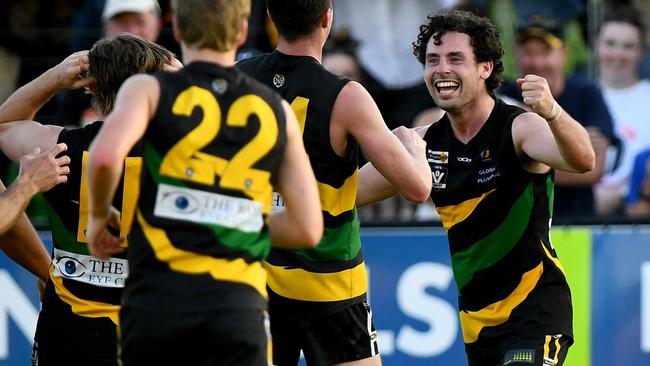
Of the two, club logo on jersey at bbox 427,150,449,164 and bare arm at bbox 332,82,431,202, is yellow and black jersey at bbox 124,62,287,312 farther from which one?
club logo on jersey at bbox 427,150,449,164

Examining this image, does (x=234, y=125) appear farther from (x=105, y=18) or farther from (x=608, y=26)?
(x=608, y=26)

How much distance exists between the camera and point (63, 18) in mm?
9898

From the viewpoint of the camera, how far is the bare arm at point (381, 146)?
4828 mm

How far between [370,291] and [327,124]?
3.08 m

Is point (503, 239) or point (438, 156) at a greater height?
point (438, 156)

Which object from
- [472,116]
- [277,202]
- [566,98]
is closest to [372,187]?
[472,116]

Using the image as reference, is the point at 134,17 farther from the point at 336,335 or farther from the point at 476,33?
the point at 336,335

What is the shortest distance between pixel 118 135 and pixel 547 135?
2.40 m

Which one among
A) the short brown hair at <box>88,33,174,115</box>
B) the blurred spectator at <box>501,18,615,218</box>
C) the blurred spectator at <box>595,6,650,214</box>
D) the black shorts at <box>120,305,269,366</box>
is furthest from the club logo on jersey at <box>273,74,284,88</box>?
the blurred spectator at <box>595,6,650,214</box>

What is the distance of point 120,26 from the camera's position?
8.71m

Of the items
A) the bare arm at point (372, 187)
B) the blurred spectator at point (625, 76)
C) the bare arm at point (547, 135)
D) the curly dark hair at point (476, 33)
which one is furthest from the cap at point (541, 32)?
the bare arm at point (547, 135)

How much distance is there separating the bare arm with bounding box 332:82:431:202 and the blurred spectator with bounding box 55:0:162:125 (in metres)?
3.82

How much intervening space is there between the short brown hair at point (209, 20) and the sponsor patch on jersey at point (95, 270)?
139cm

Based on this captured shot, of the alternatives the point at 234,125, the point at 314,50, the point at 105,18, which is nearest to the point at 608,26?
the point at 105,18
